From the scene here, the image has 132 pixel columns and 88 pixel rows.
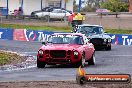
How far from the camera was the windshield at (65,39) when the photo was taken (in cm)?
2284

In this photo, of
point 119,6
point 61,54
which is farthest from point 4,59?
point 119,6

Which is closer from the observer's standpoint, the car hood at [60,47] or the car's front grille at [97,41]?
the car hood at [60,47]

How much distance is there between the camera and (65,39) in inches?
906

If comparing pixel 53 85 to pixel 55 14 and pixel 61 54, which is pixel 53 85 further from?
pixel 55 14

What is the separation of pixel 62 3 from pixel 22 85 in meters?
65.6

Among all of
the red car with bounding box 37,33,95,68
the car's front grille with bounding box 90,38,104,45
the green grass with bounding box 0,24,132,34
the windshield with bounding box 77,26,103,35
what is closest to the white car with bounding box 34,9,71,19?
the green grass with bounding box 0,24,132,34

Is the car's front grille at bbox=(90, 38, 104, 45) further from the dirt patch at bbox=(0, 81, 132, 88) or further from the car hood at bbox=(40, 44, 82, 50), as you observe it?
the dirt patch at bbox=(0, 81, 132, 88)

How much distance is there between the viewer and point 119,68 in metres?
21.3

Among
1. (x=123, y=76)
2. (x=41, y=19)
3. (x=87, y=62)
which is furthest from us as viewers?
(x=41, y=19)

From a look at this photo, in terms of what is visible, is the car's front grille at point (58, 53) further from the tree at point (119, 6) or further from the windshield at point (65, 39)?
the tree at point (119, 6)

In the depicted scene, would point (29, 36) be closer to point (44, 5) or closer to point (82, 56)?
point (82, 56)

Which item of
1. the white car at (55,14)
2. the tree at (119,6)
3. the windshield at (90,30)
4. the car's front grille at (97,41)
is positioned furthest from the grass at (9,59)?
the tree at (119,6)

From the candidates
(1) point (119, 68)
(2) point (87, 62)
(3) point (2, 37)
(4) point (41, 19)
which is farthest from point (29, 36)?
(1) point (119, 68)

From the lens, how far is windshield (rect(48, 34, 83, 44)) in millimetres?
22836
